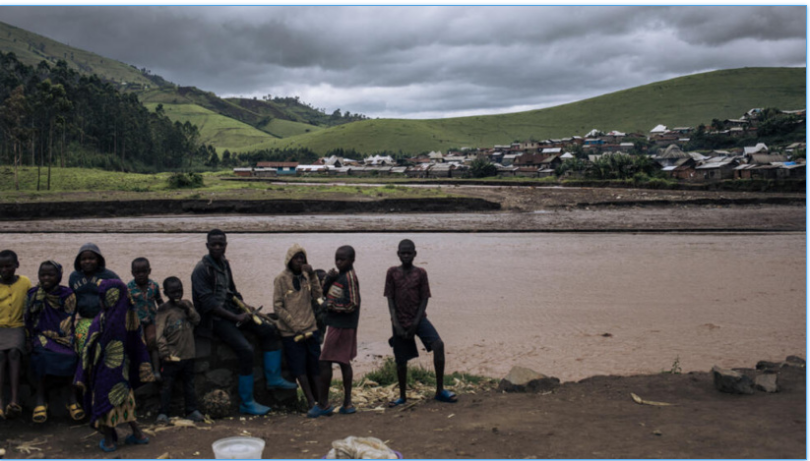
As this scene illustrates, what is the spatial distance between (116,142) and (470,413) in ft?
276

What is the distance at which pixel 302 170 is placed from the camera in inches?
3809

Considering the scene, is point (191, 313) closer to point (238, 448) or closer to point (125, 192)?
point (238, 448)

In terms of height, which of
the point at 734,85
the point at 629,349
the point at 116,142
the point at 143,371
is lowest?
the point at 629,349

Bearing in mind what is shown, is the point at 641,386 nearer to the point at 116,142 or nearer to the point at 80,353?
the point at 80,353

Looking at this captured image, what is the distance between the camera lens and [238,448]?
4484mm

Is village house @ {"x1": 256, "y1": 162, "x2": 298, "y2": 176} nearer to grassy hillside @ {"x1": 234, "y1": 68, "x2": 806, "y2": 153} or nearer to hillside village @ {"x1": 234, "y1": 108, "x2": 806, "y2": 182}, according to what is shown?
hillside village @ {"x1": 234, "y1": 108, "x2": 806, "y2": 182}

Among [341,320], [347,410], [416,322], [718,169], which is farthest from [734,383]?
[718,169]

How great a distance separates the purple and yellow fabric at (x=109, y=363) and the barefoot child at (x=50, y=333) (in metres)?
0.40

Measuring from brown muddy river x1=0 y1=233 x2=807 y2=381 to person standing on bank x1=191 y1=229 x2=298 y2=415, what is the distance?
8.76 feet

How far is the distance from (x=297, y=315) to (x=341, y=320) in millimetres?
436

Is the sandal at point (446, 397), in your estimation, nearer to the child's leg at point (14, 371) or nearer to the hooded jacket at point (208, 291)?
the hooded jacket at point (208, 291)

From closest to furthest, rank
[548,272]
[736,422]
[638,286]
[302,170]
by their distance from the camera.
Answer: [736,422] < [638,286] < [548,272] < [302,170]

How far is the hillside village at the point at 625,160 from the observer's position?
58.5 meters

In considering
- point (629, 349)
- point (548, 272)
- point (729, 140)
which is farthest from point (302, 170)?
point (629, 349)
